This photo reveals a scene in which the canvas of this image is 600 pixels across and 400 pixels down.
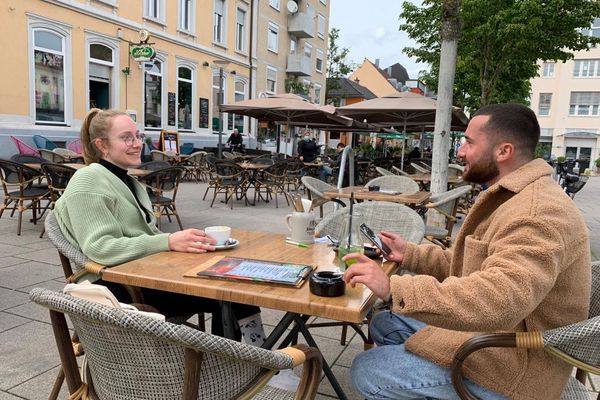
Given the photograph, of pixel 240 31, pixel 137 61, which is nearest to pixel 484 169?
pixel 137 61

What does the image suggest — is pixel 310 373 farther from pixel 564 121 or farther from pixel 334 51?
pixel 564 121

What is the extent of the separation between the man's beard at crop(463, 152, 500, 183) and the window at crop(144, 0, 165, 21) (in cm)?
1618

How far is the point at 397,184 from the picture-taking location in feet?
21.1

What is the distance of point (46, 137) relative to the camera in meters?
12.3

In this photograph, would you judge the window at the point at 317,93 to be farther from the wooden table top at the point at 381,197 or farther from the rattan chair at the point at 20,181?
the wooden table top at the point at 381,197

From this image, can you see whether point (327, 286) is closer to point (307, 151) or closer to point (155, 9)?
point (307, 151)

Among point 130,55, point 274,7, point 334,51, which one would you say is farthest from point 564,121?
point 130,55

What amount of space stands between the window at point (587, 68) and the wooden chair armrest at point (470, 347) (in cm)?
4990

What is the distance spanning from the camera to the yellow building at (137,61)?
11.8 meters

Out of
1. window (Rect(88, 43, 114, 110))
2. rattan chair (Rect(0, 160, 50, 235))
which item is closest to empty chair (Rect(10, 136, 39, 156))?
window (Rect(88, 43, 114, 110))

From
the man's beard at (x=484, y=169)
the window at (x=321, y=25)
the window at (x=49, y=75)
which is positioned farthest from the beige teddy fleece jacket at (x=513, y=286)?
the window at (x=321, y=25)

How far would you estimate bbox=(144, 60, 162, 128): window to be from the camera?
15977 millimetres

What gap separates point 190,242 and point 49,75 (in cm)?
1278

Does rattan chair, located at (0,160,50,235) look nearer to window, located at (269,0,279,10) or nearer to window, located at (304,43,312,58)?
window, located at (269,0,279,10)
